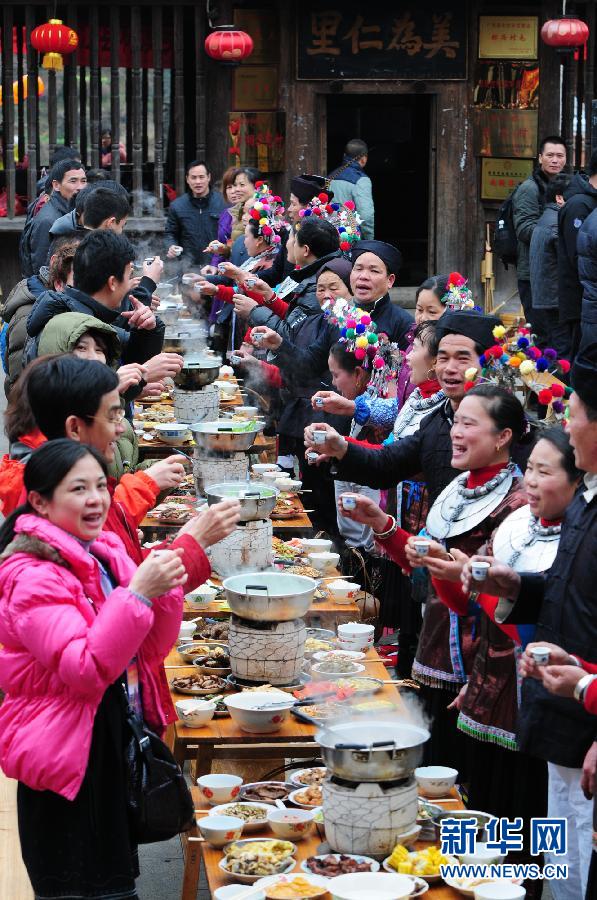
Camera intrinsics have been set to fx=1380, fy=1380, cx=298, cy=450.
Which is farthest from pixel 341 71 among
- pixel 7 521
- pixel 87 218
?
pixel 7 521

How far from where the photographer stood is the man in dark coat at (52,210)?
10430 mm

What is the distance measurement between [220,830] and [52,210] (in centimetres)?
770

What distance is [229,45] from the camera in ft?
44.0

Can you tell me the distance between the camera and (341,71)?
1453 centimetres

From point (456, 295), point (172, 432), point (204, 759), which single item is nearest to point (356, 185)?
point (172, 432)

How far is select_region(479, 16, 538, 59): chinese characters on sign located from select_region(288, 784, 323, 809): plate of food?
39.8 ft

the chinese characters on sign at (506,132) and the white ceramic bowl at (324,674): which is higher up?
the chinese characters on sign at (506,132)

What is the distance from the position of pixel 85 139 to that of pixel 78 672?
42.7ft

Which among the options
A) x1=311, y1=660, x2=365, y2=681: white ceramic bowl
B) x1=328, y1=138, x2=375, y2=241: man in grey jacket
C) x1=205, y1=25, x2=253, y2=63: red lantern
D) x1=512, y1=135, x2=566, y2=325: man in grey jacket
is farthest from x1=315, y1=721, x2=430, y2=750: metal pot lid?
x1=205, y1=25, x2=253, y2=63: red lantern

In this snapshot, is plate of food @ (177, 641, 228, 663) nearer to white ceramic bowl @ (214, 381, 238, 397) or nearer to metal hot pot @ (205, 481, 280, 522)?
metal hot pot @ (205, 481, 280, 522)

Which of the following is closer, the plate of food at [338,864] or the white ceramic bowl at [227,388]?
the plate of food at [338,864]

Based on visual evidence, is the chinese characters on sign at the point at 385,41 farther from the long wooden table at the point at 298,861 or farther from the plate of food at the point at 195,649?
the long wooden table at the point at 298,861

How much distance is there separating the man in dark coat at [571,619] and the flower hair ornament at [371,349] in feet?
10.3

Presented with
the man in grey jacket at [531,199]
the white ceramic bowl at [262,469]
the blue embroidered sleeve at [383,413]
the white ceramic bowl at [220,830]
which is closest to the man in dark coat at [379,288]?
the blue embroidered sleeve at [383,413]
